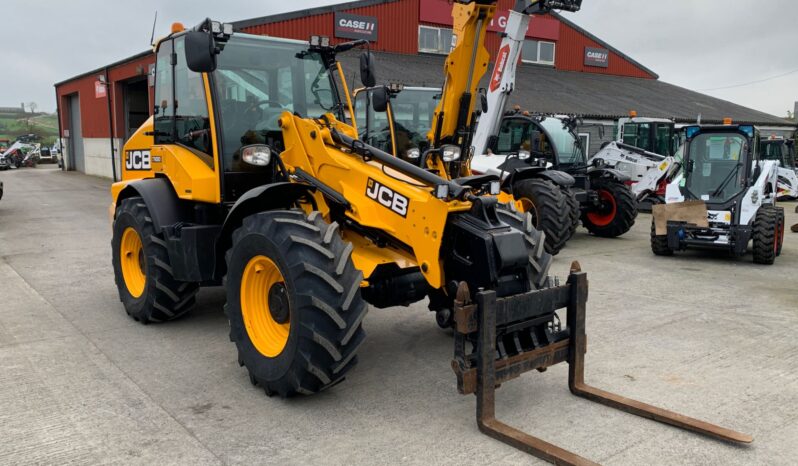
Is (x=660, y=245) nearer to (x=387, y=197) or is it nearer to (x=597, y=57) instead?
(x=387, y=197)

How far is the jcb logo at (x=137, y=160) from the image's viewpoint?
654 centimetres

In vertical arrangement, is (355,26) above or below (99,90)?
above

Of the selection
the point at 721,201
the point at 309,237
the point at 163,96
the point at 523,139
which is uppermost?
the point at 163,96

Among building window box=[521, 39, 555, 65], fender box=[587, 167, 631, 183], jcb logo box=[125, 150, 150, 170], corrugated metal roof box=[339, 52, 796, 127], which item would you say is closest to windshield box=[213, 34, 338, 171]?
jcb logo box=[125, 150, 150, 170]

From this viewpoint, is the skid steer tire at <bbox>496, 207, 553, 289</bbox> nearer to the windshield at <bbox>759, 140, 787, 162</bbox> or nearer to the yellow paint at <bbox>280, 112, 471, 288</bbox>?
the yellow paint at <bbox>280, 112, 471, 288</bbox>

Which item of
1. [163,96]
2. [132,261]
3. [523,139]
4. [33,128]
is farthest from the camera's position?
[33,128]

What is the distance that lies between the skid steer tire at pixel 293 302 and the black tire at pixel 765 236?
25.7 ft

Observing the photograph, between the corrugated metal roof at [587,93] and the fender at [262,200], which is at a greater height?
the corrugated metal roof at [587,93]

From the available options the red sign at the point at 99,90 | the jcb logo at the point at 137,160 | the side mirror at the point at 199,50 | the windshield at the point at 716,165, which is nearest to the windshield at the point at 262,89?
the side mirror at the point at 199,50

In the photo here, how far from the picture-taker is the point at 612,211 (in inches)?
478

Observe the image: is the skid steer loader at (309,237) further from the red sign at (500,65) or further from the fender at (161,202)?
the red sign at (500,65)

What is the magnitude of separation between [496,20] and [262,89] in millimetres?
22182

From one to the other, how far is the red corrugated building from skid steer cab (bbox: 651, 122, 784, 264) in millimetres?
12564

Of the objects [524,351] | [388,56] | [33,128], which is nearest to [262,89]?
[524,351]
